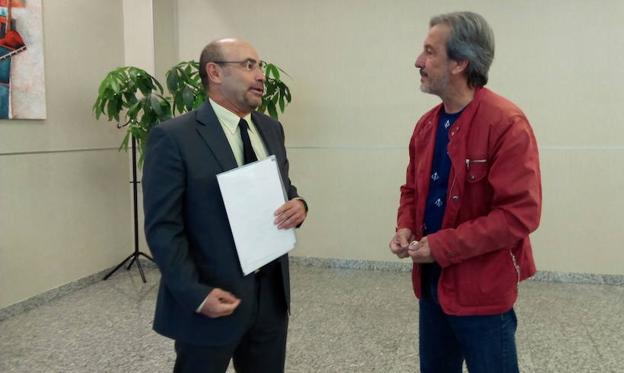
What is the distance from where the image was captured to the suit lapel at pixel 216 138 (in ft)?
4.56

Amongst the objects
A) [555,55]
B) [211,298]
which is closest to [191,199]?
[211,298]

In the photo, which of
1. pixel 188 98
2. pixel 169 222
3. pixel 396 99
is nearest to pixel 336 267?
pixel 396 99

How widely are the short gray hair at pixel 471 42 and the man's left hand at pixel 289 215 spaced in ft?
2.05

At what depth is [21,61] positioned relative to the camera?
10.7 feet

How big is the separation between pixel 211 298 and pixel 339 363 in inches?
58.4

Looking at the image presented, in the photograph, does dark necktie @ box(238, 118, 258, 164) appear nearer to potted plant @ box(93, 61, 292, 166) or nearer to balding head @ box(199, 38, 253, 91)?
balding head @ box(199, 38, 253, 91)

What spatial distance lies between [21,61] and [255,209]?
2701 mm

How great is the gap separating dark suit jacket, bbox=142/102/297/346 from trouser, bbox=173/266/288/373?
0.20 ft

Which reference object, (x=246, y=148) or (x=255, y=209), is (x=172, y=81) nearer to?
(x=246, y=148)

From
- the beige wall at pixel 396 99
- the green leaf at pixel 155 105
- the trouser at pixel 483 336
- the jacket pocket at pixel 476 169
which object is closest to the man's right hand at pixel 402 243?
the trouser at pixel 483 336

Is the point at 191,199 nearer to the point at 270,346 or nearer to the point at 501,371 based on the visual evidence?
the point at 270,346

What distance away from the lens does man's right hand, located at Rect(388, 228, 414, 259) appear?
1.45 metres

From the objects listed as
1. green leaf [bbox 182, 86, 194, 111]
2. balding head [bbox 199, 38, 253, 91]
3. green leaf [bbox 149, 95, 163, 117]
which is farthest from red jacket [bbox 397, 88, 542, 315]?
green leaf [bbox 149, 95, 163, 117]

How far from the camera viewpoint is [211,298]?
1.29 meters
